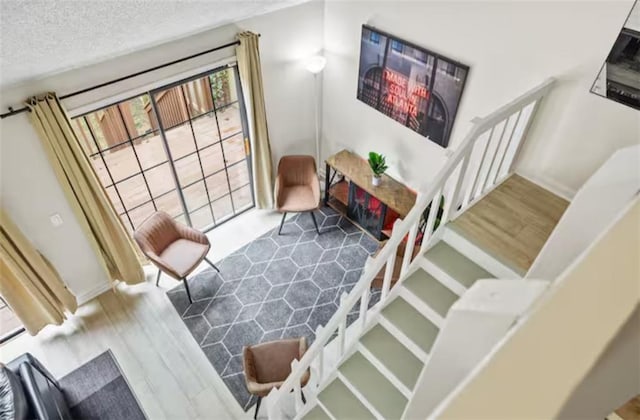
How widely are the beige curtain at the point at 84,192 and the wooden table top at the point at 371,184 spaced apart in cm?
269

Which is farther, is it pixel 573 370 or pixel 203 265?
pixel 203 265

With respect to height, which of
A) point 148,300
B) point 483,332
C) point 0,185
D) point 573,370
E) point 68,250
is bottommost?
point 148,300

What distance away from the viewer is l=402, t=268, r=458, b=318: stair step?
296 centimetres

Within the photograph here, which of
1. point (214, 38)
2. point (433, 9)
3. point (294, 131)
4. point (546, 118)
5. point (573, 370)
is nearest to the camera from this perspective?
point (573, 370)

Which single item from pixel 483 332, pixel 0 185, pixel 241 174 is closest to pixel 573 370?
pixel 483 332

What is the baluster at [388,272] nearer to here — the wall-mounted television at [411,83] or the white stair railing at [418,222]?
the white stair railing at [418,222]

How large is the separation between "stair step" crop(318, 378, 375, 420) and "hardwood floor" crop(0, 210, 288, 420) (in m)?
1.26

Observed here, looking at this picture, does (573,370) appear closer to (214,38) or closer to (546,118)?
(546,118)

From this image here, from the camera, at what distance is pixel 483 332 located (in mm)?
1249

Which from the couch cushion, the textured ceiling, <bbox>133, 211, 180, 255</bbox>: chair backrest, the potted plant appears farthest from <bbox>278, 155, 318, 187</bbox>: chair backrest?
the couch cushion

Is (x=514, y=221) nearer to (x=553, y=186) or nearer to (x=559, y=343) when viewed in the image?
(x=553, y=186)

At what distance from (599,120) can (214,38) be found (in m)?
3.61

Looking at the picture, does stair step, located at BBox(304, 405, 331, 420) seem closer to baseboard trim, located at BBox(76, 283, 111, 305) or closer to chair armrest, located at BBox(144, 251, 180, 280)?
chair armrest, located at BBox(144, 251, 180, 280)

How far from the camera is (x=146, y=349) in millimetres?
4516
